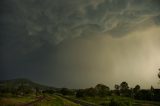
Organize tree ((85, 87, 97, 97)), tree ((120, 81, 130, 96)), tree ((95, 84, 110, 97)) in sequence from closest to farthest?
1. tree ((120, 81, 130, 96))
2. tree ((95, 84, 110, 97))
3. tree ((85, 87, 97, 97))

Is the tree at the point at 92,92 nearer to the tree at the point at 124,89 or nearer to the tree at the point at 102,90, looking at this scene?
the tree at the point at 102,90

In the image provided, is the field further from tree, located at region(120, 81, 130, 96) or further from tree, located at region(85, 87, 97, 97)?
tree, located at region(120, 81, 130, 96)

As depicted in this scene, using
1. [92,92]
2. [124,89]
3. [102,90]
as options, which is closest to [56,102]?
[92,92]

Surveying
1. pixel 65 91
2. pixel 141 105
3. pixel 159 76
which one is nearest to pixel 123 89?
pixel 141 105

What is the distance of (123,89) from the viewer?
48.8 metres

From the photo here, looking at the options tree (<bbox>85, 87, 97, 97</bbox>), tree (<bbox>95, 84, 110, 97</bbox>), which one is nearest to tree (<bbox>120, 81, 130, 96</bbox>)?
tree (<bbox>95, 84, 110, 97</bbox>)

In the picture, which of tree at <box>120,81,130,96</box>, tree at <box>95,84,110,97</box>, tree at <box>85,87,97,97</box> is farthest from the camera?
tree at <box>85,87,97,97</box>

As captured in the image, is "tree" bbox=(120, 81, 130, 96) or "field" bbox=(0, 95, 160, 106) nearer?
"field" bbox=(0, 95, 160, 106)

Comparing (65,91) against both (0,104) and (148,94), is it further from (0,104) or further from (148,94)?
(0,104)

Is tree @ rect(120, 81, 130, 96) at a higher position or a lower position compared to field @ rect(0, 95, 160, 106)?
higher

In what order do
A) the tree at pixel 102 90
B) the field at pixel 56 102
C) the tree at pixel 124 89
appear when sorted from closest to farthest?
the field at pixel 56 102 → the tree at pixel 124 89 → the tree at pixel 102 90

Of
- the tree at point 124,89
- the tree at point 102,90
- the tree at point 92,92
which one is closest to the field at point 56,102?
the tree at point 92,92

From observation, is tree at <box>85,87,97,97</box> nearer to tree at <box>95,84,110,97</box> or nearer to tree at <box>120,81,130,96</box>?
tree at <box>95,84,110,97</box>

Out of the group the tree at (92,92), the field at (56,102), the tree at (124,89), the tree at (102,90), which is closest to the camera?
the field at (56,102)
